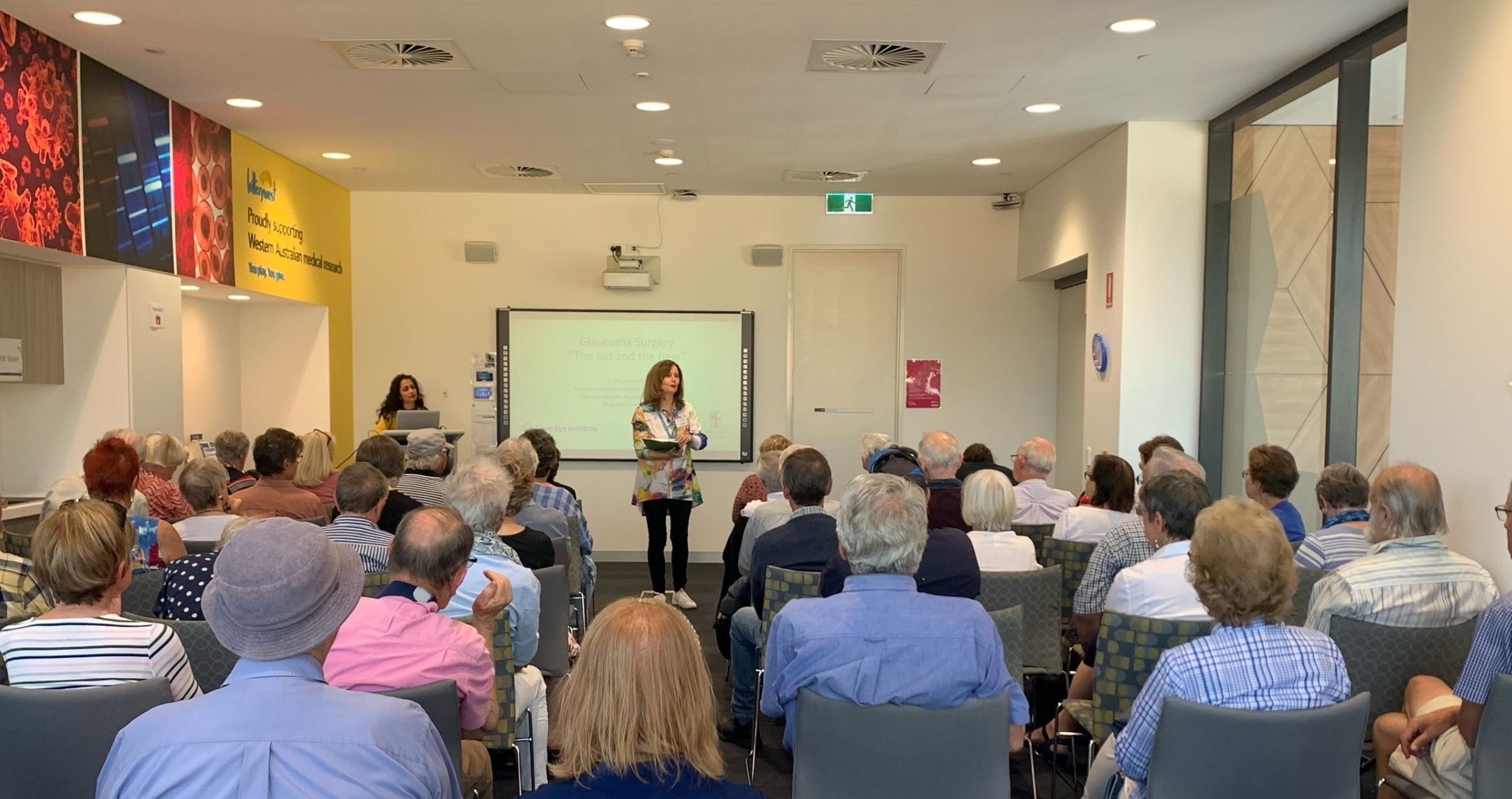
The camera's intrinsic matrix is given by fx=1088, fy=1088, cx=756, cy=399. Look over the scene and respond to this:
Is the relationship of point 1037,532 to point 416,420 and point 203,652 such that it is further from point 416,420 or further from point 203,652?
point 416,420

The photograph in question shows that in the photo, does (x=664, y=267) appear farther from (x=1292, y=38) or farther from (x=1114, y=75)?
(x=1292, y=38)

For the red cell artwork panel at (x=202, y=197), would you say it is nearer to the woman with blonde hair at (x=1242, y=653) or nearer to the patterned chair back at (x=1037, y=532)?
the patterned chair back at (x=1037, y=532)

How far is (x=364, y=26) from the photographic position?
5039 millimetres

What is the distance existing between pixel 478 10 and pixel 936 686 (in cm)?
369

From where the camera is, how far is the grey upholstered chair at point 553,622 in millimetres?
3771

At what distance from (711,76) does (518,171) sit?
10.7 feet

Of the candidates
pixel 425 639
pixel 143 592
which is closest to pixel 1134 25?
pixel 425 639

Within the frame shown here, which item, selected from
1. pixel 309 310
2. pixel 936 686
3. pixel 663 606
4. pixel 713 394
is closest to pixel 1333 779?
pixel 936 686

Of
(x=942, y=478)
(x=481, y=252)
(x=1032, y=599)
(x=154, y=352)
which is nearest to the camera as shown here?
(x=1032, y=599)

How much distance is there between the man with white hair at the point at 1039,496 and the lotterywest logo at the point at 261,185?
5497mm

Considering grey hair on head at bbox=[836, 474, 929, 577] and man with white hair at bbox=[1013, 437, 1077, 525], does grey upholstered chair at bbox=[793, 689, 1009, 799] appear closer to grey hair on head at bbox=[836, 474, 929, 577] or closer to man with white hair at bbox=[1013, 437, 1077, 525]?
grey hair on head at bbox=[836, 474, 929, 577]

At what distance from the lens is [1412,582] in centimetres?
307

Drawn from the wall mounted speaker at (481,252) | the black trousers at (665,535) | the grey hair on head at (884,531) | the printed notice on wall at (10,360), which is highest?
the wall mounted speaker at (481,252)

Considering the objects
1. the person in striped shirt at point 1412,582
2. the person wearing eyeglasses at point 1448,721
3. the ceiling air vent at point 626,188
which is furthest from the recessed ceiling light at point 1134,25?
the ceiling air vent at point 626,188
